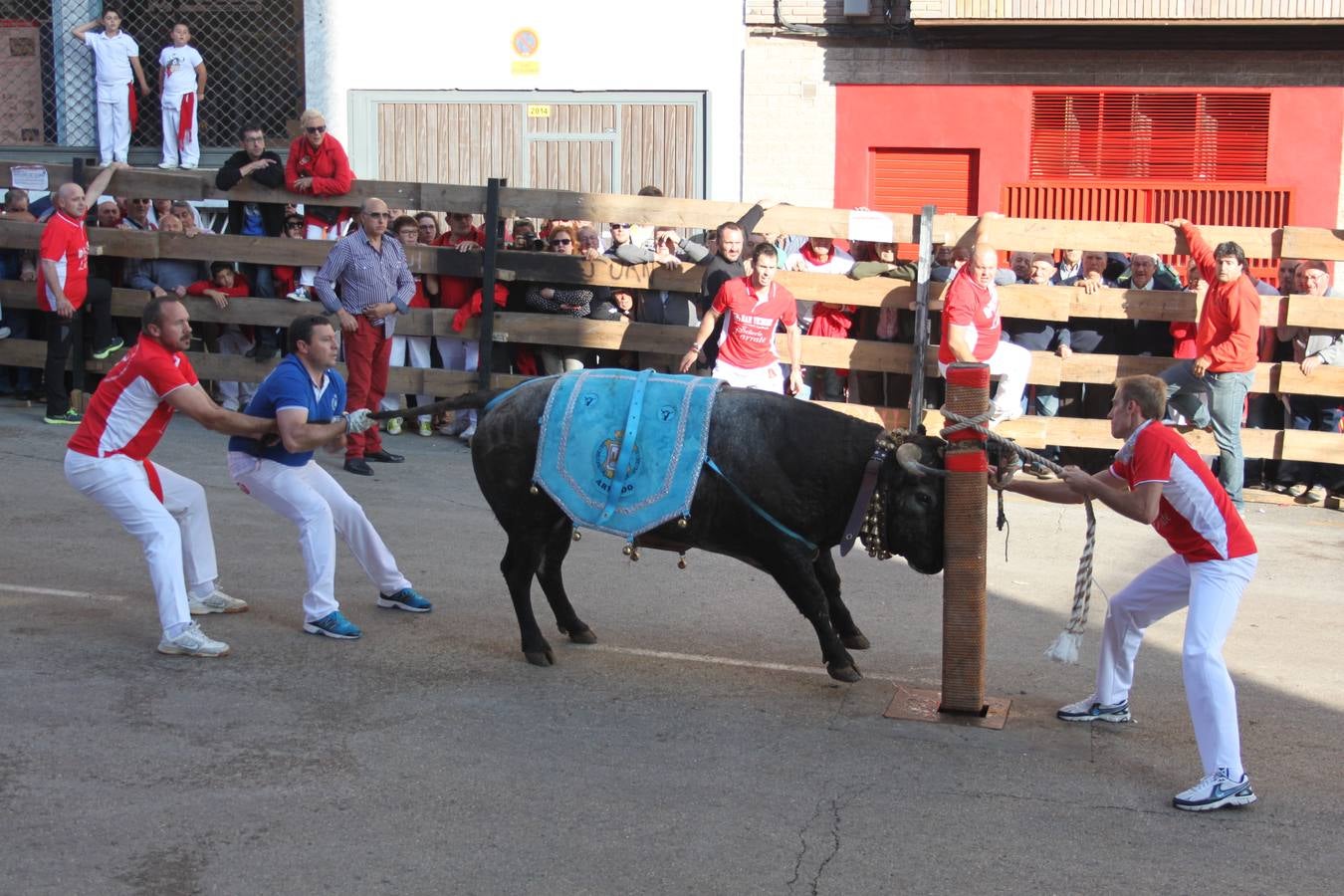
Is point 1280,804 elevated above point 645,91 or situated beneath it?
situated beneath

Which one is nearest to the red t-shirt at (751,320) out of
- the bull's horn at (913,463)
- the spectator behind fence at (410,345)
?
the spectator behind fence at (410,345)

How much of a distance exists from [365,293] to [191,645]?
5.34 metres

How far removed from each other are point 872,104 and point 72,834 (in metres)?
13.4

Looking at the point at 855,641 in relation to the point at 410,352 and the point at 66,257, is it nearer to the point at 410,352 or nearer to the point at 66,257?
the point at 410,352

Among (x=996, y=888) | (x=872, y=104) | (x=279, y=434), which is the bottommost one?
(x=996, y=888)

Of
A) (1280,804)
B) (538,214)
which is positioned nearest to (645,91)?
(538,214)

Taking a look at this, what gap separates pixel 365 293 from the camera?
12195 mm

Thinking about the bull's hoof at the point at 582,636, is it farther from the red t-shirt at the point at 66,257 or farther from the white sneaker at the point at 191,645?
the red t-shirt at the point at 66,257

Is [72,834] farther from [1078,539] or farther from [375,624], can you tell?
[1078,539]

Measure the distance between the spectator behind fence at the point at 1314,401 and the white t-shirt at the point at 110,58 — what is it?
12.4m

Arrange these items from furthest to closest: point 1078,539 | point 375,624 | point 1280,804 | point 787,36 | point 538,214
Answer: point 787,36, point 538,214, point 1078,539, point 375,624, point 1280,804

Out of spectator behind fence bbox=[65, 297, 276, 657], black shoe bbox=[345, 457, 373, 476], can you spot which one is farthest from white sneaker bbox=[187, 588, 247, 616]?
black shoe bbox=[345, 457, 373, 476]

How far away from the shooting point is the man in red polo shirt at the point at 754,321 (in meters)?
11.5

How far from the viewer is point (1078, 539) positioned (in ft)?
34.7
